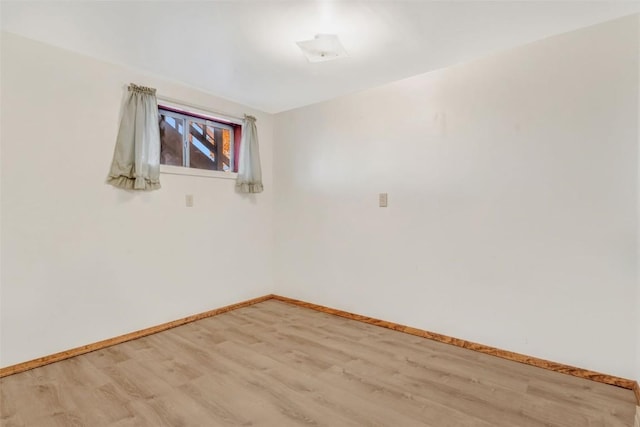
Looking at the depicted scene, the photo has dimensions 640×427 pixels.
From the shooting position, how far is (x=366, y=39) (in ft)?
7.26

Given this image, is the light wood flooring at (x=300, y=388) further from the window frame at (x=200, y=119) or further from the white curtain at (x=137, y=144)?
the window frame at (x=200, y=119)

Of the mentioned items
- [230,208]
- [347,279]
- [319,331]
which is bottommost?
[319,331]

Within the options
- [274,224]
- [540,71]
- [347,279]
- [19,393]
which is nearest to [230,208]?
[274,224]

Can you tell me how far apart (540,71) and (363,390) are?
8.09 ft

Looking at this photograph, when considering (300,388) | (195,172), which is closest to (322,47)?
(195,172)

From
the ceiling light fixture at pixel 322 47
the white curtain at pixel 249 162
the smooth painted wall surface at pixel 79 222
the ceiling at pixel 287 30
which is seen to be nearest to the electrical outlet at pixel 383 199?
the ceiling at pixel 287 30

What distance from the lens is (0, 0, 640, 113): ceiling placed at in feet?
6.15

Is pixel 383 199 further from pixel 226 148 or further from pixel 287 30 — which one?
pixel 226 148

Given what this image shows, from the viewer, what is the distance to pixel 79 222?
8.03 ft

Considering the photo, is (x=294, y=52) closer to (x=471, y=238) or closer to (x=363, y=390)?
(x=471, y=238)

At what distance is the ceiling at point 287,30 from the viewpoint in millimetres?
1876

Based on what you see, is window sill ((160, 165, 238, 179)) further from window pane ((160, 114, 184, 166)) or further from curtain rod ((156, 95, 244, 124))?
curtain rod ((156, 95, 244, 124))

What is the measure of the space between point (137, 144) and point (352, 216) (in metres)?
2.05

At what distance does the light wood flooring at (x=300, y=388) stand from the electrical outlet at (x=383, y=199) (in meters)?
1.21
